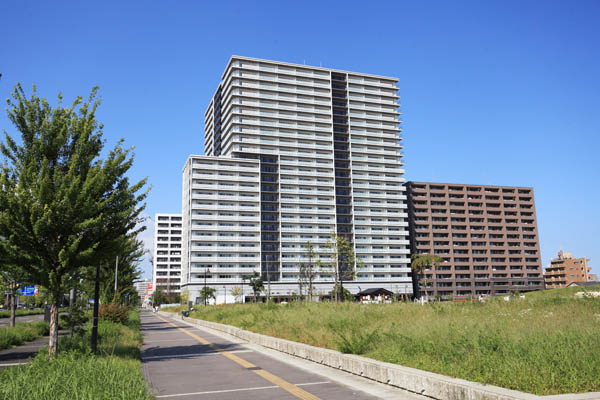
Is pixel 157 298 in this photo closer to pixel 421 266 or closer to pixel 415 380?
pixel 421 266

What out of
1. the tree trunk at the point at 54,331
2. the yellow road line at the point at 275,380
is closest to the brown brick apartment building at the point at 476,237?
the yellow road line at the point at 275,380

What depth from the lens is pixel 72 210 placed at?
40.1ft

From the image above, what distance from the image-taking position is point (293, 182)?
115 metres

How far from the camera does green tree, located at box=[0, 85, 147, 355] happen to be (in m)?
12.0

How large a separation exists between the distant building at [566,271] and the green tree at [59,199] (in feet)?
580

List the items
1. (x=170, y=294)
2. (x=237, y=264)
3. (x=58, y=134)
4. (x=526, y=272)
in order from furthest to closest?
1. (x=170, y=294)
2. (x=526, y=272)
3. (x=237, y=264)
4. (x=58, y=134)

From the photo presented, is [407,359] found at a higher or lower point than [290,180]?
lower

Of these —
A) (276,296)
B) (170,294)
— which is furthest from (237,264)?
(170,294)

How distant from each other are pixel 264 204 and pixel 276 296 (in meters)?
22.1

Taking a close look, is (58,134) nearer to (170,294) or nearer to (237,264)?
(237,264)

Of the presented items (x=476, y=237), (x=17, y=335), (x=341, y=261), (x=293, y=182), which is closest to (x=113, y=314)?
(x=17, y=335)

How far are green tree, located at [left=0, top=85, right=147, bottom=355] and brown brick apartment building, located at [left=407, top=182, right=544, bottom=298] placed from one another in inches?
4784

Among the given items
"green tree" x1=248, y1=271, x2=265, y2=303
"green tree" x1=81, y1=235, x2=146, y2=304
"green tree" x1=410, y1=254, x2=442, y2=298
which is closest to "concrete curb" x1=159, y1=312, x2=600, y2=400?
"green tree" x1=81, y1=235, x2=146, y2=304

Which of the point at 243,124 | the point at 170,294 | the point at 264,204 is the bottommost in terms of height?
the point at 170,294
